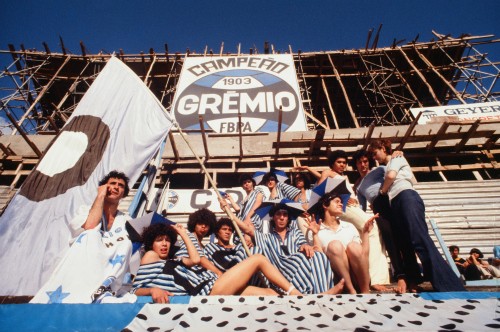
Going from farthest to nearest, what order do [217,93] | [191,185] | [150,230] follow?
[217,93], [191,185], [150,230]

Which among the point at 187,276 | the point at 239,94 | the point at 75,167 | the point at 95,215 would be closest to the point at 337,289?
the point at 187,276

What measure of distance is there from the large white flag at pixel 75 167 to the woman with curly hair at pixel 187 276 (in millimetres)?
888

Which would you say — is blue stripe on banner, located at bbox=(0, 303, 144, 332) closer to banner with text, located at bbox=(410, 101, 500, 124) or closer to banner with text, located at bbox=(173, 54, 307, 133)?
banner with text, located at bbox=(173, 54, 307, 133)

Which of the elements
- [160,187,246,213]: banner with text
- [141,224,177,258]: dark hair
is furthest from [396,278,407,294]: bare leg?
[160,187,246,213]: banner with text

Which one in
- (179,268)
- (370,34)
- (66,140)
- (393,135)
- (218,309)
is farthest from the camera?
(370,34)

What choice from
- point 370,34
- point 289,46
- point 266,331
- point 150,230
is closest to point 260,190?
point 150,230

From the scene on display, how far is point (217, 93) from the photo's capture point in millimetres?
9375

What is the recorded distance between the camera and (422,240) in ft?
8.89

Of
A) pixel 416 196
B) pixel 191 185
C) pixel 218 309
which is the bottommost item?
pixel 218 309

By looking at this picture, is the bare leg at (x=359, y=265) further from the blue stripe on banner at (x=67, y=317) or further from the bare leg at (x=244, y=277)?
the blue stripe on banner at (x=67, y=317)

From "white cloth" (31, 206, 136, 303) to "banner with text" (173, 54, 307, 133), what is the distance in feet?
18.0

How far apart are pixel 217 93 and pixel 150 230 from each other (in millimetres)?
6975

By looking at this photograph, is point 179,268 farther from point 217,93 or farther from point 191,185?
point 217,93

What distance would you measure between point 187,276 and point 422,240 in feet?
8.01
